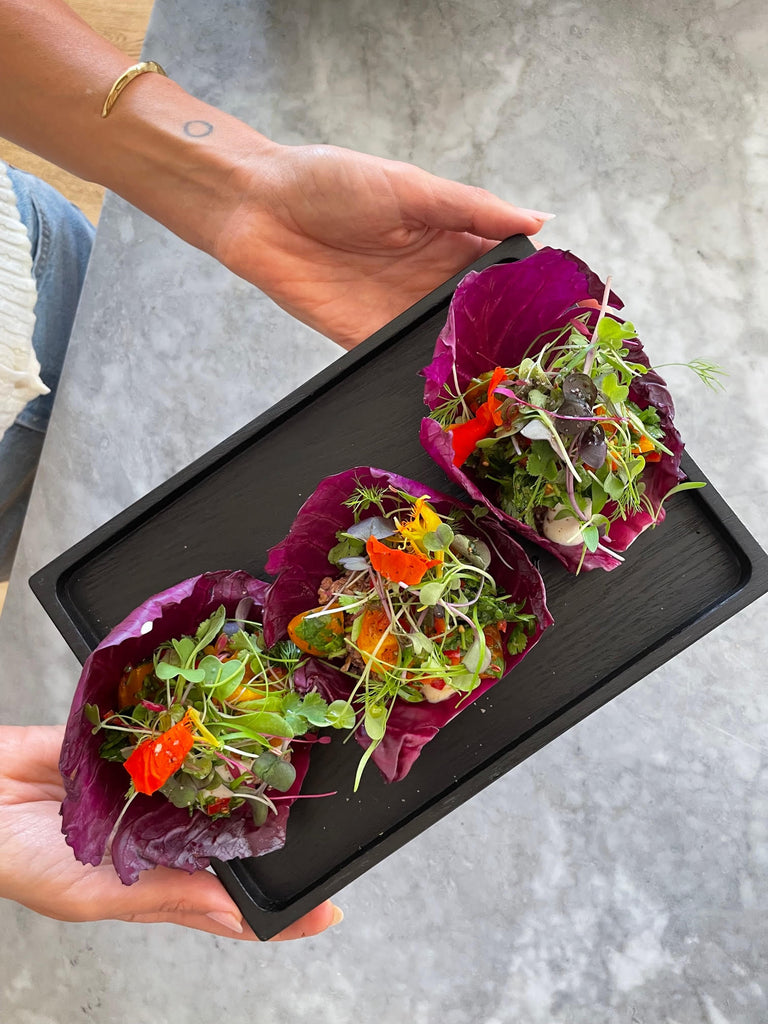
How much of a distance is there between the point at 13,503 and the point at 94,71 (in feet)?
2.37

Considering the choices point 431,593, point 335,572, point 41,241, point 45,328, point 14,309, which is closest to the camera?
point 431,593

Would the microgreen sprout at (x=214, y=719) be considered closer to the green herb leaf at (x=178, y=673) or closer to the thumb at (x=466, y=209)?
the green herb leaf at (x=178, y=673)

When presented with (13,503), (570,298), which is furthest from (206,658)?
(13,503)

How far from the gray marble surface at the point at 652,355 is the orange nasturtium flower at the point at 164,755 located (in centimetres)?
53

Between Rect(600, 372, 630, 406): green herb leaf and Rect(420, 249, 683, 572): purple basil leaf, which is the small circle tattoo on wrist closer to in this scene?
Rect(420, 249, 683, 572): purple basil leaf

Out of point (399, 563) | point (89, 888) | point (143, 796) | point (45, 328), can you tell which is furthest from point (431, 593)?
point (45, 328)

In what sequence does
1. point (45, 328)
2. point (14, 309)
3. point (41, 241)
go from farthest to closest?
point (45, 328), point (41, 241), point (14, 309)

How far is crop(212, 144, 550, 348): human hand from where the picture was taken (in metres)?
1.12

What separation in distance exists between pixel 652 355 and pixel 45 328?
98cm

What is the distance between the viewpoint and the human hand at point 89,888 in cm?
102

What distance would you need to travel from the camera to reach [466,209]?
1106 millimetres

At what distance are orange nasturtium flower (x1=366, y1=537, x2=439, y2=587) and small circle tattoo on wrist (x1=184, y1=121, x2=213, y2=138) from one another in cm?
68

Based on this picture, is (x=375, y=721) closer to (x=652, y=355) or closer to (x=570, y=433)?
(x=570, y=433)

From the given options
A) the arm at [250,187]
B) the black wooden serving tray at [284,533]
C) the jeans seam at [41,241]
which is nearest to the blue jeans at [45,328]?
the jeans seam at [41,241]
